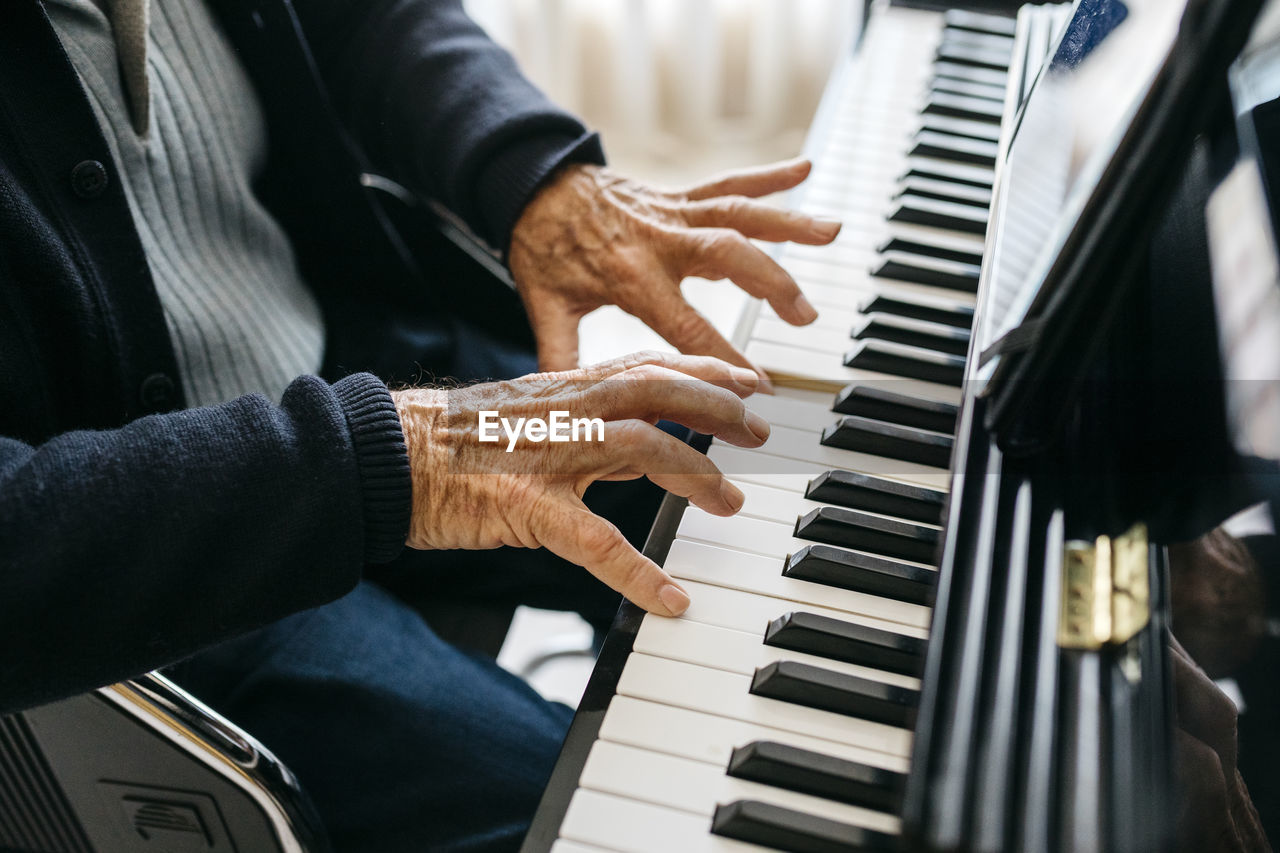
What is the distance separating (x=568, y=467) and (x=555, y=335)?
38 centimetres

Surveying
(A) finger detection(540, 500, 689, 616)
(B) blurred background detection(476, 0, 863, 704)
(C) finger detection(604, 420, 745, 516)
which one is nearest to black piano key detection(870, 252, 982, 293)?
(C) finger detection(604, 420, 745, 516)

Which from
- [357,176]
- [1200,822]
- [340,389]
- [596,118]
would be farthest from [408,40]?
[596,118]

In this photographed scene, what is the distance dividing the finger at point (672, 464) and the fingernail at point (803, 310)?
0.94 feet

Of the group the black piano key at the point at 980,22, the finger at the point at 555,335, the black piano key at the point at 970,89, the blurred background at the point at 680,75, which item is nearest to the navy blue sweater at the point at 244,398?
the finger at the point at 555,335

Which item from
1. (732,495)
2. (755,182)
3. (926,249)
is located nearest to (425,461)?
(732,495)

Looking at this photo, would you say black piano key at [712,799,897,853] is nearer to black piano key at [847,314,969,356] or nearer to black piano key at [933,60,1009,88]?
black piano key at [847,314,969,356]

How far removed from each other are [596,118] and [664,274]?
81.8 inches

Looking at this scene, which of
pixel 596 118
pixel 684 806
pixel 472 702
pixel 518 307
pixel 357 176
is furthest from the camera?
pixel 596 118

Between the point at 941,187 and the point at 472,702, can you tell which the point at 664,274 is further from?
the point at 472,702

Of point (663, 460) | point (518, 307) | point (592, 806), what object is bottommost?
point (592, 806)

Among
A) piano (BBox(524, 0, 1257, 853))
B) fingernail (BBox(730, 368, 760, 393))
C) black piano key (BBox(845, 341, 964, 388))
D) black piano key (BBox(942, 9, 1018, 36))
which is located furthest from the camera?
black piano key (BBox(942, 9, 1018, 36))

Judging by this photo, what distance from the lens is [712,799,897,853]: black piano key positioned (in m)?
0.65

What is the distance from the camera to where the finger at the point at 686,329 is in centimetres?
104

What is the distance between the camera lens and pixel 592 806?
67cm
